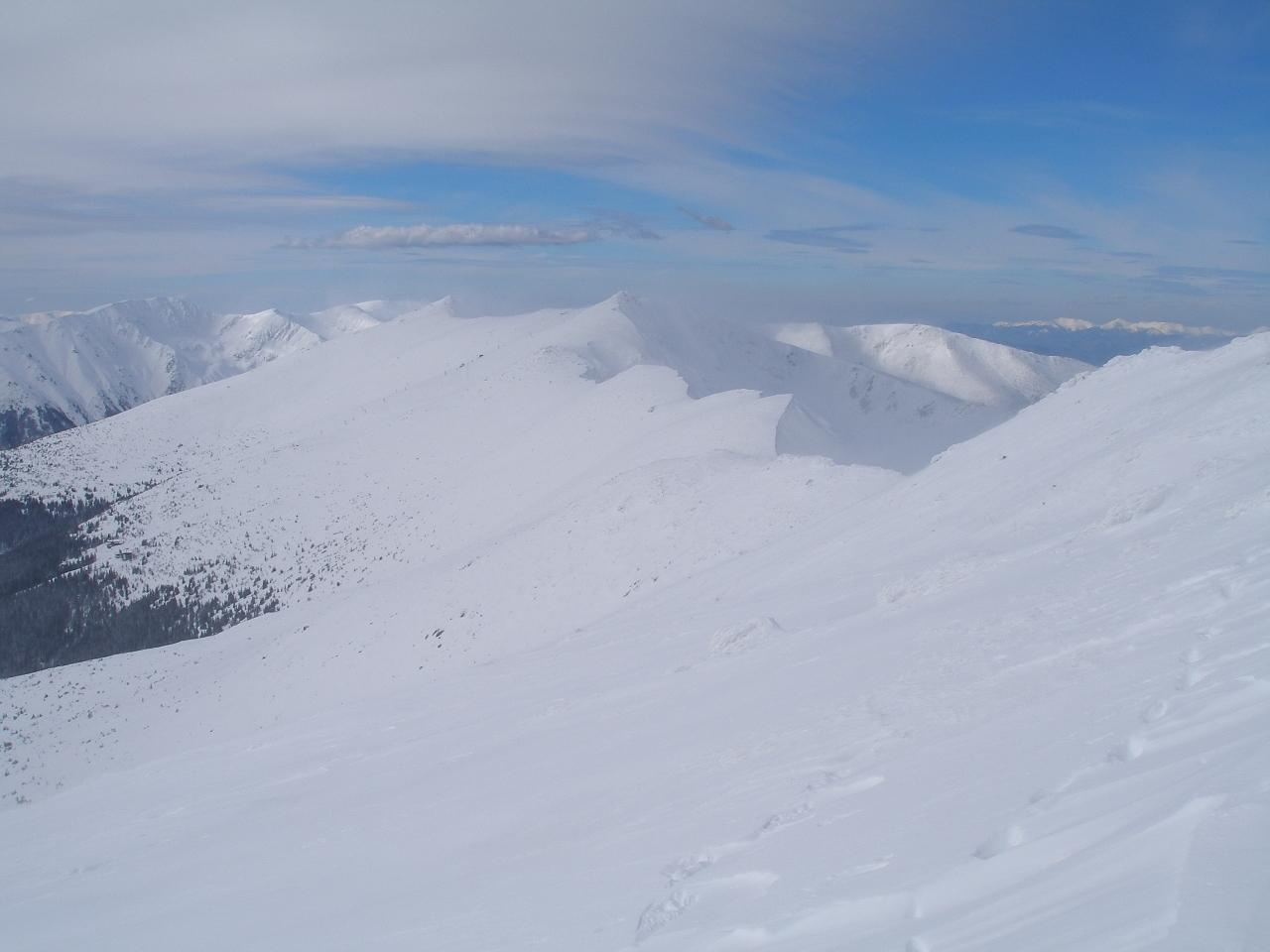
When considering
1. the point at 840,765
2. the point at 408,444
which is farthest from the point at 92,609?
the point at 840,765

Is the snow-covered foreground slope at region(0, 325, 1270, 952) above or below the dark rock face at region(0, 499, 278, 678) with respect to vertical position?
above

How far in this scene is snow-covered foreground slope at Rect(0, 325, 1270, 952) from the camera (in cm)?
467

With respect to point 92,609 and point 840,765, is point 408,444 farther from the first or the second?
point 840,765

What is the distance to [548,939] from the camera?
6348 mm

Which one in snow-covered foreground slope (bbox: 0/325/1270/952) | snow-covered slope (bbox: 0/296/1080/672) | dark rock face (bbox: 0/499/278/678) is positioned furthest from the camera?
dark rock face (bbox: 0/499/278/678)

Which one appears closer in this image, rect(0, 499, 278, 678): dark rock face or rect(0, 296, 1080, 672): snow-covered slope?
rect(0, 296, 1080, 672): snow-covered slope

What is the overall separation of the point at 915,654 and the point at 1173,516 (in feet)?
19.0

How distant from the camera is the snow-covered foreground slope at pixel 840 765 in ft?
15.3

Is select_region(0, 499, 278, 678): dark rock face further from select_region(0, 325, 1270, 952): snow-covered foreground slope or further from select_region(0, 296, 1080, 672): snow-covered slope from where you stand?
select_region(0, 325, 1270, 952): snow-covered foreground slope

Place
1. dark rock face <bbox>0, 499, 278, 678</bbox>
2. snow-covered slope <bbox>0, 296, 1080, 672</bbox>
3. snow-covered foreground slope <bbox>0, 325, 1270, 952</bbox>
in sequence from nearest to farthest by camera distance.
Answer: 1. snow-covered foreground slope <bbox>0, 325, 1270, 952</bbox>
2. snow-covered slope <bbox>0, 296, 1080, 672</bbox>
3. dark rock face <bbox>0, 499, 278, 678</bbox>

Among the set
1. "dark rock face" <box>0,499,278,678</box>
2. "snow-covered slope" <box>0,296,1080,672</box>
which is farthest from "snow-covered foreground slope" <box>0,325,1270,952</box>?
"dark rock face" <box>0,499,278,678</box>

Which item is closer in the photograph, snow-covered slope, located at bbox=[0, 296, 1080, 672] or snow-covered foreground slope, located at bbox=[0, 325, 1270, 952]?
snow-covered foreground slope, located at bbox=[0, 325, 1270, 952]

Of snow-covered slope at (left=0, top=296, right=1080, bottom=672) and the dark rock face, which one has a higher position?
snow-covered slope at (left=0, top=296, right=1080, bottom=672)

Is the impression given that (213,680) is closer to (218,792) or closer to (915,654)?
(218,792)
